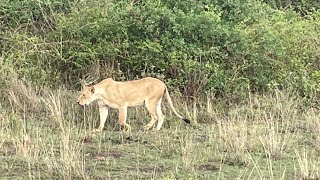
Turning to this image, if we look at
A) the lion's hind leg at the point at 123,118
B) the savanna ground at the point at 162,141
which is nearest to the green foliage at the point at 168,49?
the savanna ground at the point at 162,141

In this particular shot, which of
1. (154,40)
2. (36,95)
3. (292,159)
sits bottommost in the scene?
(292,159)

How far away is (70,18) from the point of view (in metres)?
13.0

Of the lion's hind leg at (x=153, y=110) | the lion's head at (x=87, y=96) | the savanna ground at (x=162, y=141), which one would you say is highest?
the lion's head at (x=87, y=96)

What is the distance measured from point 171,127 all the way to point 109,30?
314cm

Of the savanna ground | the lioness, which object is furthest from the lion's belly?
the savanna ground

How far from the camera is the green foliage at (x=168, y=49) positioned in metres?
12.1

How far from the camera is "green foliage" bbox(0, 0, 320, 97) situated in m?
12.1

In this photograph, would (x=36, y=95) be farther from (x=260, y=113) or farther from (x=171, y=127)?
(x=260, y=113)

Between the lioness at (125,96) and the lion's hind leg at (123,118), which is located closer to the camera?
the lion's hind leg at (123,118)

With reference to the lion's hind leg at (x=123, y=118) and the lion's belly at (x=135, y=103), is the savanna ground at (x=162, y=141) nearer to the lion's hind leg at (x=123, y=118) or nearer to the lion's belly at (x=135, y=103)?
the lion's hind leg at (x=123, y=118)

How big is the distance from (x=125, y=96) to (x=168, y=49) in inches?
90.9

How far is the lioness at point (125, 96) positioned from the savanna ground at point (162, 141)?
9.1 inches

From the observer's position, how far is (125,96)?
1023 centimetres

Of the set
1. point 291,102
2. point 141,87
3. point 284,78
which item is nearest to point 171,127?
point 141,87
